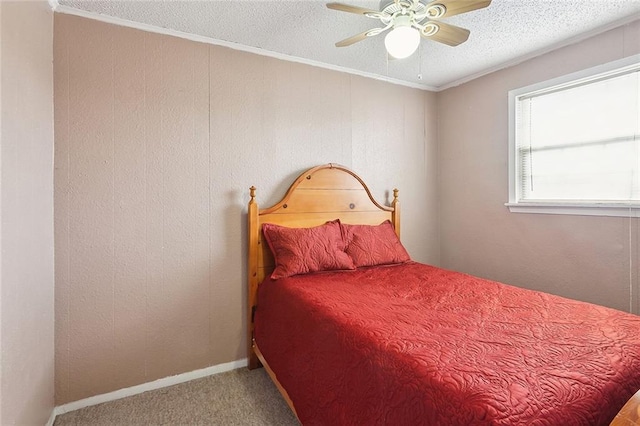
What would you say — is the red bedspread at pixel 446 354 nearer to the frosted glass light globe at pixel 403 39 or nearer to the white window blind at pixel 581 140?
the white window blind at pixel 581 140

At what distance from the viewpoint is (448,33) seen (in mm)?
1744

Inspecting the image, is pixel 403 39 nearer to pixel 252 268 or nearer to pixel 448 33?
pixel 448 33

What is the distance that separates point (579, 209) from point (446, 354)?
6.39 ft

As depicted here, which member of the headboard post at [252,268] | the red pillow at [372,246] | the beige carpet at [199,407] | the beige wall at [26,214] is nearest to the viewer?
the beige wall at [26,214]

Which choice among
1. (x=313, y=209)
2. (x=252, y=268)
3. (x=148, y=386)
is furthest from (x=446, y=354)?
(x=148, y=386)

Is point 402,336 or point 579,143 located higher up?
point 579,143

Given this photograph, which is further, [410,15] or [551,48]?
[551,48]

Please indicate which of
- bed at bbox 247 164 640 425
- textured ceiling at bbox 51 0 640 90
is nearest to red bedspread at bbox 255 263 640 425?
bed at bbox 247 164 640 425

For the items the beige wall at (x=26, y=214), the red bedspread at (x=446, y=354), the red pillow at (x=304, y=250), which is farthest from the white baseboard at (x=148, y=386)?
the red pillow at (x=304, y=250)

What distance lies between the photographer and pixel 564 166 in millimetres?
2473

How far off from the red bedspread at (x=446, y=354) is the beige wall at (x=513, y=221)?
2.65 feet

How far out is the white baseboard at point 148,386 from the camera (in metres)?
1.92

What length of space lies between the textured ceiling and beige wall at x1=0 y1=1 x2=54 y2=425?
1.98 ft

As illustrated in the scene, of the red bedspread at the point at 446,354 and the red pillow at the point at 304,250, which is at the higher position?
the red pillow at the point at 304,250
